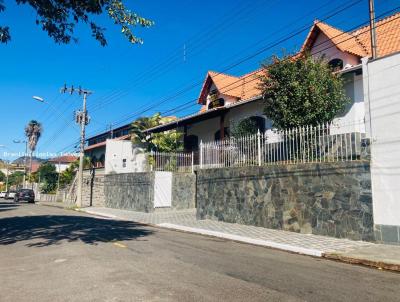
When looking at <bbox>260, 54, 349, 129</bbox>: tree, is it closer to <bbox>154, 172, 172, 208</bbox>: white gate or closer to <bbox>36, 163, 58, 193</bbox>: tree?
<bbox>154, 172, 172, 208</bbox>: white gate

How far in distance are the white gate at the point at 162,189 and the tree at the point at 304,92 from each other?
9.17 meters

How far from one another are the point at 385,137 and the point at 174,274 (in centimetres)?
710

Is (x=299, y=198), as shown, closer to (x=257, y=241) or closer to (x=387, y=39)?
(x=257, y=241)

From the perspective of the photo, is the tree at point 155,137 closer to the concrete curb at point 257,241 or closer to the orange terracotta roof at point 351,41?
the orange terracotta roof at point 351,41

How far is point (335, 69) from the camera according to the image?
625 inches

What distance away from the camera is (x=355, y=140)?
36.1 ft

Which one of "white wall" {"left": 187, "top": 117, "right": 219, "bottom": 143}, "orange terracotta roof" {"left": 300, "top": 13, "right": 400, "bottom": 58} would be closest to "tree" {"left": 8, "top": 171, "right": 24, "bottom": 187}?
"white wall" {"left": 187, "top": 117, "right": 219, "bottom": 143}

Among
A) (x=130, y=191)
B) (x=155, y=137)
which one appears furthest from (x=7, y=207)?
(x=155, y=137)

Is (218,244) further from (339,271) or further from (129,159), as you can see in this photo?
(129,159)

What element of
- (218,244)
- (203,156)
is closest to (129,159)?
(203,156)

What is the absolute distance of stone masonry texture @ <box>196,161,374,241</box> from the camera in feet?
34.9

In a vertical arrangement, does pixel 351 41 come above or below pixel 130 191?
above

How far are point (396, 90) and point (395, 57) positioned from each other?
0.93m

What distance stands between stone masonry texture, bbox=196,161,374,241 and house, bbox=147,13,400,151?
1.67m
